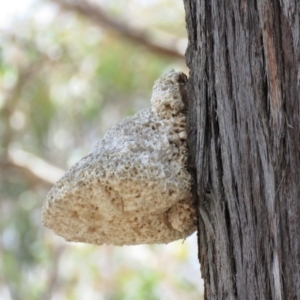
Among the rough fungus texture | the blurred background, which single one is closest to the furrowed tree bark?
the rough fungus texture

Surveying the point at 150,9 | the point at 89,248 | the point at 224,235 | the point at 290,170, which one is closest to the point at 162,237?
the point at 224,235

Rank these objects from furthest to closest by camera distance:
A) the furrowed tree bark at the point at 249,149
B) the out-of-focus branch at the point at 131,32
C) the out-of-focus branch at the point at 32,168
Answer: the out-of-focus branch at the point at 32,168, the out-of-focus branch at the point at 131,32, the furrowed tree bark at the point at 249,149

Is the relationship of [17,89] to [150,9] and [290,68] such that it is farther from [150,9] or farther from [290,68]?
[290,68]

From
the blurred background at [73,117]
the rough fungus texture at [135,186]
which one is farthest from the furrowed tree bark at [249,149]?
the blurred background at [73,117]

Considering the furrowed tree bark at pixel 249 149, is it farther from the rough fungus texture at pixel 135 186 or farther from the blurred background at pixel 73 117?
the blurred background at pixel 73 117

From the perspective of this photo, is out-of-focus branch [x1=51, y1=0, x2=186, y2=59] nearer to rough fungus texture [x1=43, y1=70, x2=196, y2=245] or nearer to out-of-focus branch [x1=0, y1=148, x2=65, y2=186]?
out-of-focus branch [x1=0, y1=148, x2=65, y2=186]
